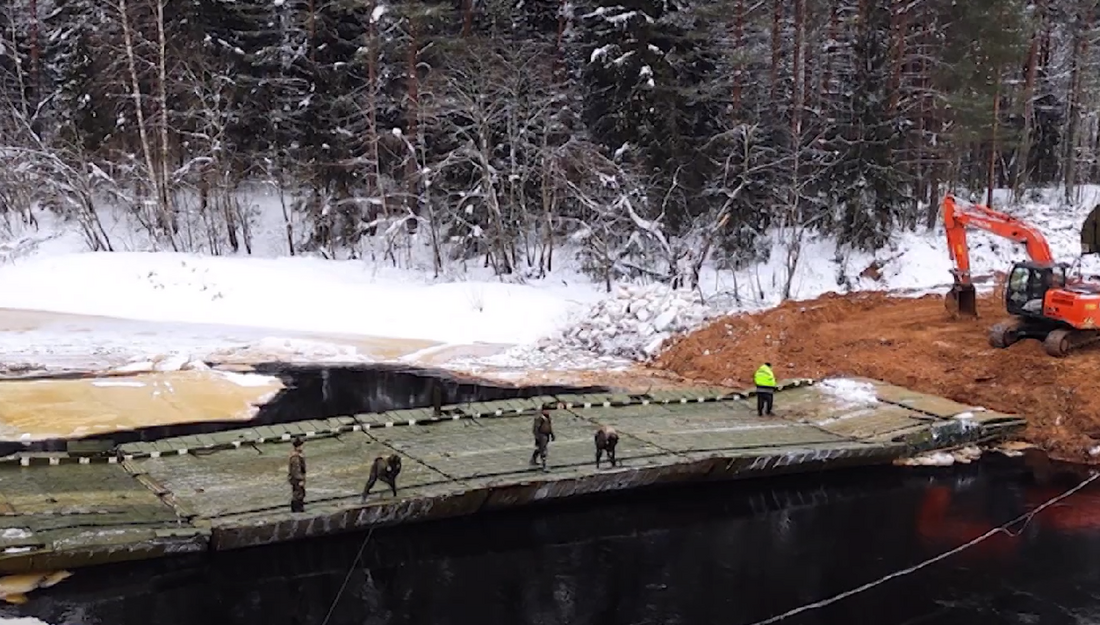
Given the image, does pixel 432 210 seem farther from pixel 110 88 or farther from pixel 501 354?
pixel 110 88

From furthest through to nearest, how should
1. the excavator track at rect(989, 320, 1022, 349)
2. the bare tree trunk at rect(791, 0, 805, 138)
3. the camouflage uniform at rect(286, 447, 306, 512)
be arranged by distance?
the bare tree trunk at rect(791, 0, 805, 138), the excavator track at rect(989, 320, 1022, 349), the camouflage uniform at rect(286, 447, 306, 512)

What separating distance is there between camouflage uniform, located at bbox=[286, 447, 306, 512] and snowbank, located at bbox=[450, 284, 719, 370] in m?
10.9

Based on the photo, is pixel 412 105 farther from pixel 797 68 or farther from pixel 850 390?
pixel 850 390

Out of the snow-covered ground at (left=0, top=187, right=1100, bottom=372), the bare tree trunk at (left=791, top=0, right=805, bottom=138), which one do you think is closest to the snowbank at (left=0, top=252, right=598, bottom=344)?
the snow-covered ground at (left=0, top=187, right=1100, bottom=372)

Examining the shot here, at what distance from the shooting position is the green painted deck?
1170cm

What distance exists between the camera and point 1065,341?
Result: 18750mm

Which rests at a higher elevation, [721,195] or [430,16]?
[430,16]

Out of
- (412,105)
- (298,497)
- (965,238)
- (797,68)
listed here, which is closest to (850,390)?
(965,238)

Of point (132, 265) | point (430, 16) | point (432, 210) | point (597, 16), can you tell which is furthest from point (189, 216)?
point (597, 16)

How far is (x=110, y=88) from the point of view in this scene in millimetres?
36594

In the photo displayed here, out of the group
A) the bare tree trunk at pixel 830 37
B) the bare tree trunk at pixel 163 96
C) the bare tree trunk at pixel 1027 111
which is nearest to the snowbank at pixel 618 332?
the bare tree trunk at pixel 830 37

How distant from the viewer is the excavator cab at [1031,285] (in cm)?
1888

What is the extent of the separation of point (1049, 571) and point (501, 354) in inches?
548

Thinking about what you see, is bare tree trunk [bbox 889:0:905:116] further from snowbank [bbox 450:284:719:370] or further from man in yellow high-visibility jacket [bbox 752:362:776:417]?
man in yellow high-visibility jacket [bbox 752:362:776:417]
